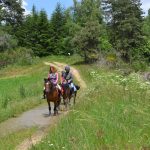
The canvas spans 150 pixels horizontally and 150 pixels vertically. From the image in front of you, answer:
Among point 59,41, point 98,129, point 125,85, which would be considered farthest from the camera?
point 59,41

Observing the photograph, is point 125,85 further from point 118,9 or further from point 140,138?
point 118,9

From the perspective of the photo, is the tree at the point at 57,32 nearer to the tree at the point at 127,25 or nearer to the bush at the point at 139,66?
the tree at the point at 127,25

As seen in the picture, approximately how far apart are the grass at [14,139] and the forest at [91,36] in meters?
39.4

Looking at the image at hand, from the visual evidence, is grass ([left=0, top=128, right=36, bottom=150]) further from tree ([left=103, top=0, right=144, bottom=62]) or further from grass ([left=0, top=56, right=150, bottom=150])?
tree ([left=103, top=0, right=144, bottom=62])

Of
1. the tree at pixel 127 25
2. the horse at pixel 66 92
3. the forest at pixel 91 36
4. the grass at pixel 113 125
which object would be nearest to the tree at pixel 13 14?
the forest at pixel 91 36

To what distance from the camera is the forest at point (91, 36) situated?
188 feet

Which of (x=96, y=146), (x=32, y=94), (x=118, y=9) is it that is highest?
(x=118, y=9)

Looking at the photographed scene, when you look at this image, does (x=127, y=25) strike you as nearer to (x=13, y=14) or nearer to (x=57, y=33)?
(x=57, y=33)

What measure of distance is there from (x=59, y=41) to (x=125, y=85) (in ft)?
251

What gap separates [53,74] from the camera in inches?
778

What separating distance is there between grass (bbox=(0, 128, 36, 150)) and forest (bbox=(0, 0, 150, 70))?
3943 cm

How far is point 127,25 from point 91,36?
5.61m

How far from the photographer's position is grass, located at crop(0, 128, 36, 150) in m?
12.8

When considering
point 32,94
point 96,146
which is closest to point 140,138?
point 96,146
